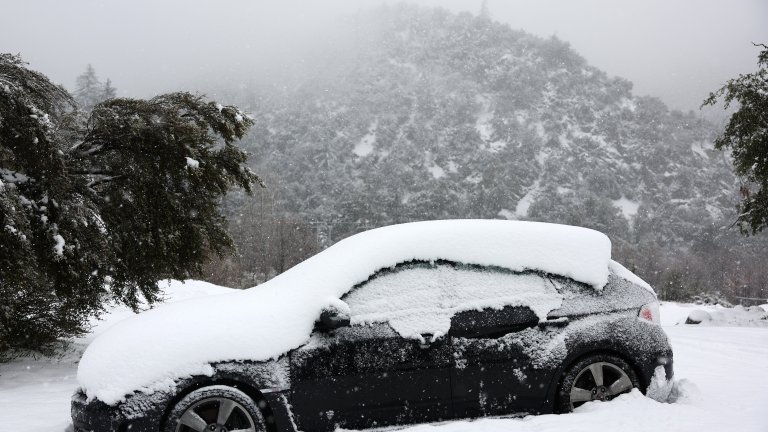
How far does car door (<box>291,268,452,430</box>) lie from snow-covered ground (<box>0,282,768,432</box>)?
8.3 inches

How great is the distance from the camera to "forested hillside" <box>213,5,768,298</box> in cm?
12200

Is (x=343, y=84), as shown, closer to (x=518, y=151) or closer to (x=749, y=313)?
(x=518, y=151)

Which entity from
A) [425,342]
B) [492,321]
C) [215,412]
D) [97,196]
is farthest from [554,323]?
[97,196]

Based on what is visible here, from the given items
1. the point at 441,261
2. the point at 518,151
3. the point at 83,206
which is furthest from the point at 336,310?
the point at 518,151

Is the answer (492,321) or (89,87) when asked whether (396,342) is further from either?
(89,87)

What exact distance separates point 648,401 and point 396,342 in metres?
1.98

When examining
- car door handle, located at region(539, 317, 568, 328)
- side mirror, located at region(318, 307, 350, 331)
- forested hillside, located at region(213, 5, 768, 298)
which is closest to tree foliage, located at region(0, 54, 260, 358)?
side mirror, located at region(318, 307, 350, 331)

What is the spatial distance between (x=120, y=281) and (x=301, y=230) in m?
50.5

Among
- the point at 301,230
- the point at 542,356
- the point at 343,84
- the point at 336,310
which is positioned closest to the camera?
the point at 336,310

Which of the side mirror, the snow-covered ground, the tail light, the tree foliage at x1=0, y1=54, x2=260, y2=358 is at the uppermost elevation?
the tree foliage at x1=0, y1=54, x2=260, y2=358

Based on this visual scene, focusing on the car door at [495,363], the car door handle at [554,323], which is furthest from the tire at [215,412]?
the car door handle at [554,323]

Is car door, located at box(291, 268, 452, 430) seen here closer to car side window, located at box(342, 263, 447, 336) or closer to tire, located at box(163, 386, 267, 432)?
car side window, located at box(342, 263, 447, 336)

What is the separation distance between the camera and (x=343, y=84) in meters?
187

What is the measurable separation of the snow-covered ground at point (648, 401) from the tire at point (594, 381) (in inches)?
3.8
